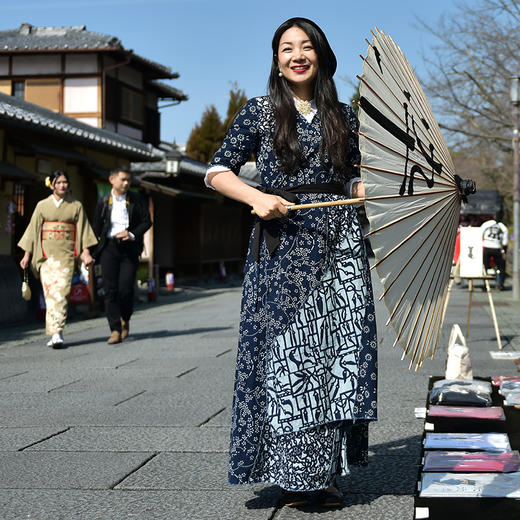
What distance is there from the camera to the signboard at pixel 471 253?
8914 mm

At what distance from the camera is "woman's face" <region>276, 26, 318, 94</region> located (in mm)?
3348

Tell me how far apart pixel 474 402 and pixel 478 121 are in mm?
19241

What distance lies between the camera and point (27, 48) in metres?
22.3

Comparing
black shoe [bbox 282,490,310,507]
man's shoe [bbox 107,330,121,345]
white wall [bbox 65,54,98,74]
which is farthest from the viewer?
white wall [bbox 65,54,98,74]

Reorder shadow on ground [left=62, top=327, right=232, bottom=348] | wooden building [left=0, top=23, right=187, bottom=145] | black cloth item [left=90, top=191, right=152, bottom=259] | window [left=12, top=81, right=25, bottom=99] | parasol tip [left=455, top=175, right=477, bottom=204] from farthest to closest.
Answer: window [left=12, top=81, right=25, bottom=99] < wooden building [left=0, top=23, right=187, bottom=145] < shadow on ground [left=62, top=327, right=232, bottom=348] < black cloth item [left=90, top=191, right=152, bottom=259] < parasol tip [left=455, top=175, right=477, bottom=204]

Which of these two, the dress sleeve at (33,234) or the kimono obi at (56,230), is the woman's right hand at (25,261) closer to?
the dress sleeve at (33,234)

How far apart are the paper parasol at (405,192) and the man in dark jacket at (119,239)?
20.5 feet

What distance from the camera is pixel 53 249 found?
9117 mm

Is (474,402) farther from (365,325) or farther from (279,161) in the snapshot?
(279,161)

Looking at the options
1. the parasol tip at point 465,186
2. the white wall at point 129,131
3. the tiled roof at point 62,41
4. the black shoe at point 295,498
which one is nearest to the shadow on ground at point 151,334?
the black shoe at point 295,498

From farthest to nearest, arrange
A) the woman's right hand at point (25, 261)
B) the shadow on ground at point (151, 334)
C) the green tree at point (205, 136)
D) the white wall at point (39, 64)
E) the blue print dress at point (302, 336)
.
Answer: the green tree at point (205, 136) → the white wall at point (39, 64) → the shadow on ground at point (151, 334) → the woman's right hand at point (25, 261) → the blue print dress at point (302, 336)

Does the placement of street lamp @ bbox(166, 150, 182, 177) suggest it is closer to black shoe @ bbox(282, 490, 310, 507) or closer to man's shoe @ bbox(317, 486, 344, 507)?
black shoe @ bbox(282, 490, 310, 507)

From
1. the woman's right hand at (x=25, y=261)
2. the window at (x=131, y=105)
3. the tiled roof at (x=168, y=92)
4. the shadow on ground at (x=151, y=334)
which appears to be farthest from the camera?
the tiled roof at (x=168, y=92)

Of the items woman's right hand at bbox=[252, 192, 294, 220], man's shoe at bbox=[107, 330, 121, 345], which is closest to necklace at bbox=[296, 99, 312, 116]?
woman's right hand at bbox=[252, 192, 294, 220]
